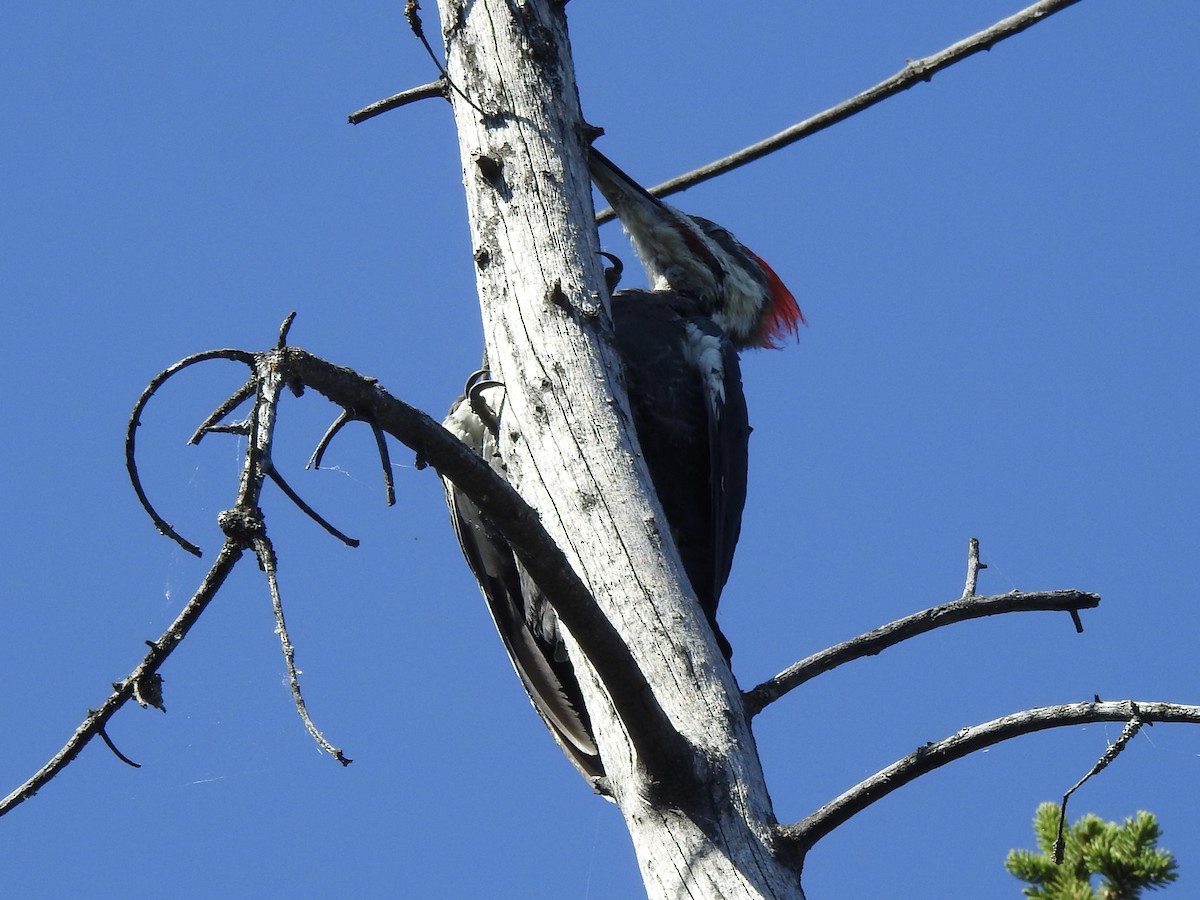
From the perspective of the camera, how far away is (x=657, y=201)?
4484mm

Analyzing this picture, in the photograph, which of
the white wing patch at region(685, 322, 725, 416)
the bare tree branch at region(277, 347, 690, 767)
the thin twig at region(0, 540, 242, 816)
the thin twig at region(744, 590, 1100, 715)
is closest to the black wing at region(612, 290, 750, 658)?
the white wing patch at region(685, 322, 725, 416)

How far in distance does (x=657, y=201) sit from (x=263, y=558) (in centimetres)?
306

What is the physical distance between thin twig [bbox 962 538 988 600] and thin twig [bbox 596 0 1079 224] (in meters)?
1.58

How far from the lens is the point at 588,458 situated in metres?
2.76

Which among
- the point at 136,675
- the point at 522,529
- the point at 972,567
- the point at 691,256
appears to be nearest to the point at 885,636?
the point at 972,567

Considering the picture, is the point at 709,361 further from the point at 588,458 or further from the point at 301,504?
the point at 301,504

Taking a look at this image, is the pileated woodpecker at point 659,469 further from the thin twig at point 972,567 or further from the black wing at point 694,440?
the thin twig at point 972,567

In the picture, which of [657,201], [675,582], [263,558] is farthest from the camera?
[657,201]

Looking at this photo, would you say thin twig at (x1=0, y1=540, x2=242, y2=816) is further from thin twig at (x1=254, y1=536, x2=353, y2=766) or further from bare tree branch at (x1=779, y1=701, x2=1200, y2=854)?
bare tree branch at (x1=779, y1=701, x2=1200, y2=854)

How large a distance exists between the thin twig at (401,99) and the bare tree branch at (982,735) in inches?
83.6

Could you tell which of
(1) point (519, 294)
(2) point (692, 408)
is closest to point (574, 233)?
(1) point (519, 294)

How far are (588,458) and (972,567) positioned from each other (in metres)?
0.97

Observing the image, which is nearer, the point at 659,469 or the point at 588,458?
the point at 588,458

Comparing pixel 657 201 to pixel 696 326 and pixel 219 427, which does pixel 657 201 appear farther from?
pixel 219 427
